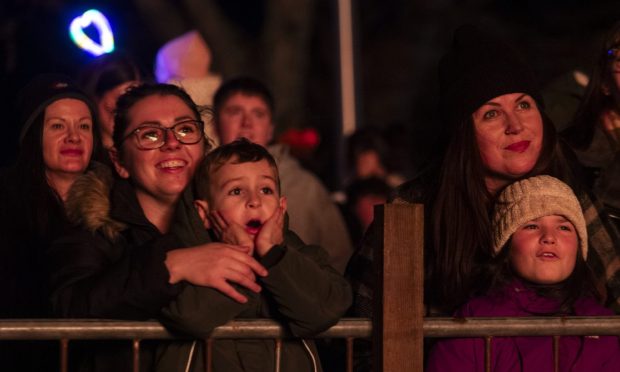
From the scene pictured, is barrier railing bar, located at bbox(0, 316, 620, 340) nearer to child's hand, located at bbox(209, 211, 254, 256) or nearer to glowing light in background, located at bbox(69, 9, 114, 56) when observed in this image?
child's hand, located at bbox(209, 211, 254, 256)

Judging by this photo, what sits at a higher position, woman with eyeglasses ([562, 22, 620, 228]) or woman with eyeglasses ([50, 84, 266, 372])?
woman with eyeglasses ([562, 22, 620, 228])

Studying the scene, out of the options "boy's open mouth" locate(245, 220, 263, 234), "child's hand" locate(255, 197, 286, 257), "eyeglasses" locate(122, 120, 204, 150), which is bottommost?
"child's hand" locate(255, 197, 286, 257)

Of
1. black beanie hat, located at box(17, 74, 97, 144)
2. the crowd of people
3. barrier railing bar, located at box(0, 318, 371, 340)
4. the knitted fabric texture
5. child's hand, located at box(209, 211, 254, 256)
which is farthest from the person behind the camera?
black beanie hat, located at box(17, 74, 97, 144)

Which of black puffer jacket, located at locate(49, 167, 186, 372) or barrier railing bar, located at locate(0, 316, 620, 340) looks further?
black puffer jacket, located at locate(49, 167, 186, 372)

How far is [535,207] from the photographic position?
18.8ft

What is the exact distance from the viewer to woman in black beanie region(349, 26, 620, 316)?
5.92 metres

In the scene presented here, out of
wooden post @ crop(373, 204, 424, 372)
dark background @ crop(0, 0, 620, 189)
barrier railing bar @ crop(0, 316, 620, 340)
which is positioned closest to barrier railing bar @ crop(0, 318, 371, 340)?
barrier railing bar @ crop(0, 316, 620, 340)

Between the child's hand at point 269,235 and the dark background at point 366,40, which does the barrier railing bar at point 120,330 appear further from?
the dark background at point 366,40

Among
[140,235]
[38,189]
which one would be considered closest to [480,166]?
[140,235]

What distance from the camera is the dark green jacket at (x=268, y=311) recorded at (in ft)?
16.4

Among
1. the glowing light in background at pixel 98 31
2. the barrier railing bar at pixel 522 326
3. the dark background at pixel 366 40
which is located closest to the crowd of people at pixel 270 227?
the barrier railing bar at pixel 522 326

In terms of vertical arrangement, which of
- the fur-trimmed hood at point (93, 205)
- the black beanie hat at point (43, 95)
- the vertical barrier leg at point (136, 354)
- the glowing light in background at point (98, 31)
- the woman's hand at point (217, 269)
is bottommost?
the vertical barrier leg at point (136, 354)

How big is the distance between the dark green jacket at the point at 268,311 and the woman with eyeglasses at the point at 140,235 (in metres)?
0.04

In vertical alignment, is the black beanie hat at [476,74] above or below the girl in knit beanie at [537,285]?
above
